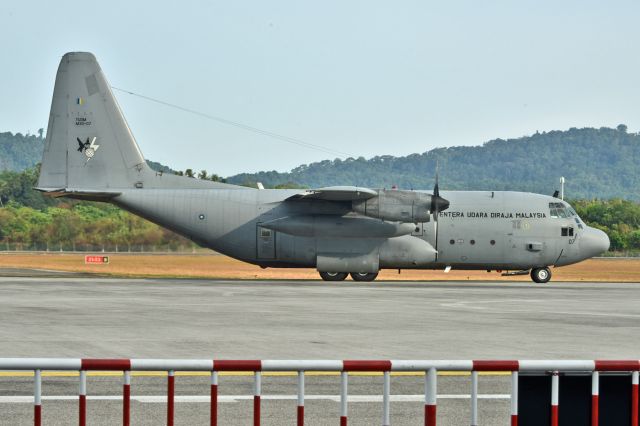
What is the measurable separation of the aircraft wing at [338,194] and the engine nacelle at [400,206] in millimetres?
418

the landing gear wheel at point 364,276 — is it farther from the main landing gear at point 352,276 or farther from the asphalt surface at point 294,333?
the asphalt surface at point 294,333

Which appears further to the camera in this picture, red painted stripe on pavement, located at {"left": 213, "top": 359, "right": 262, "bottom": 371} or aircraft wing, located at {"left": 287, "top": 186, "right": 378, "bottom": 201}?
aircraft wing, located at {"left": 287, "top": 186, "right": 378, "bottom": 201}

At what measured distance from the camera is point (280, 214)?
146 ft

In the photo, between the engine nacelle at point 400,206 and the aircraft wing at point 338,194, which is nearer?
the aircraft wing at point 338,194

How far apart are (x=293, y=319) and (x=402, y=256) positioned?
2032 cm

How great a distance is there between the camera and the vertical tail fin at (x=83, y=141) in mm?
44594

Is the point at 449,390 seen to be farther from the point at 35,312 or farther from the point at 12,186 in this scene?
the point at 12,186

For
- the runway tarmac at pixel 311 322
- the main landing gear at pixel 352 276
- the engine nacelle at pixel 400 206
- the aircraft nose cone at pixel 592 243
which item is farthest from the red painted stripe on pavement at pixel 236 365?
the aircraft nose cone at pixel 592 243

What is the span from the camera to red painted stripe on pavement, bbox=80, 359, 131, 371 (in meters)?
8.41

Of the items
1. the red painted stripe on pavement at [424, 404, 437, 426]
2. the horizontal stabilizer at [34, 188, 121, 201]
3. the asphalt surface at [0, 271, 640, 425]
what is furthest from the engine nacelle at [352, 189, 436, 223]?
the red painted stripe on pavement at [424, 404, 437, 426]

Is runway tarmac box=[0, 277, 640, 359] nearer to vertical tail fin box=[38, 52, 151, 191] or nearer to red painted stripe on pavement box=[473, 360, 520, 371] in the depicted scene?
vertical tail fin box=[38, 52, 151, 191]

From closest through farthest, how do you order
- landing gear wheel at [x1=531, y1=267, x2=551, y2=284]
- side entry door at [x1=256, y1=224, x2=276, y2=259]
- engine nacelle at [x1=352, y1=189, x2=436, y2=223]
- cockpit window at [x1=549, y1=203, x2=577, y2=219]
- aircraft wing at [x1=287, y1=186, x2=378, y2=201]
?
aircraft wing at [x1=287, y1=186, x2=378, y2=201], engine nacelle at [x1=352, y1=189, x2=436, y2=223], side entry door at [x1=256, y1=224, x2=276, y2=259], cockpit window at [x1=549, y1=203, x2=577, y2=219], landing gear wheel at [x1=531, y1=267, x2=551, y2=284]

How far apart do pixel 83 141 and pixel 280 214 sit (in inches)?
385

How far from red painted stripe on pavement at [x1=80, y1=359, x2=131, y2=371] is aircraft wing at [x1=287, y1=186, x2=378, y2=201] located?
112ft
